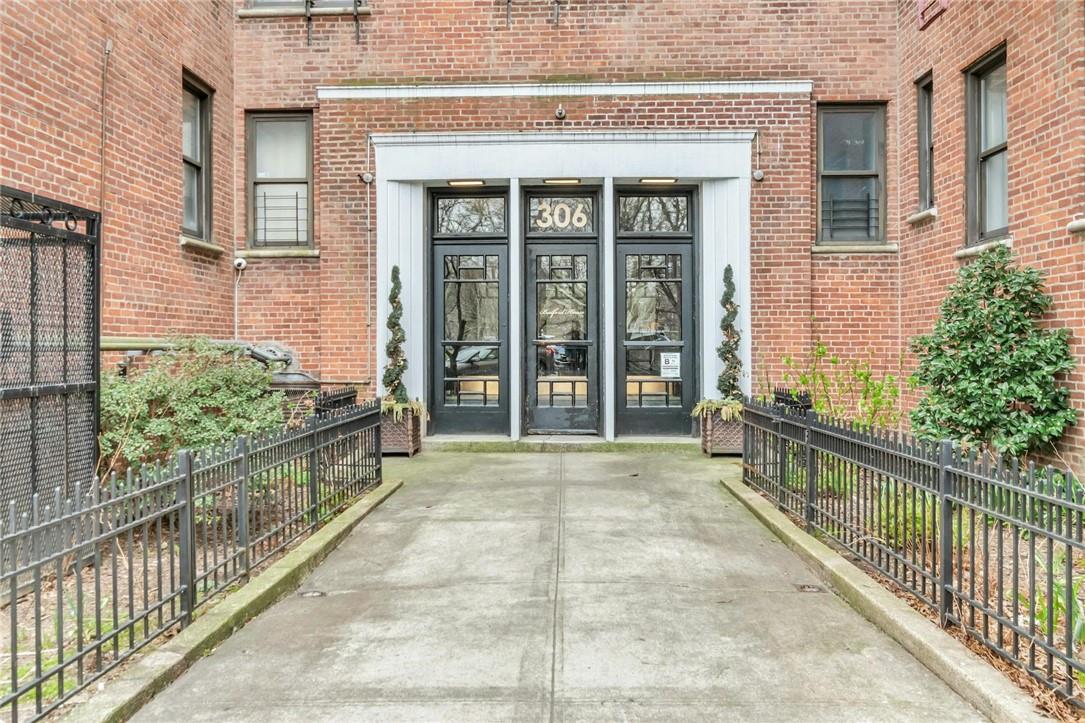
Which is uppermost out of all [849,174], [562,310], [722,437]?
[849,174]

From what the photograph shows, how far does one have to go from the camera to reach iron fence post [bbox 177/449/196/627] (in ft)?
12.5

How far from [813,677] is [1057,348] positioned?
456cm

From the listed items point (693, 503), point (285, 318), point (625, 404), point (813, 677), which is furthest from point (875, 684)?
point (285, 318)

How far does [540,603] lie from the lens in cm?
416

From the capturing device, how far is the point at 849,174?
9445 millimetres

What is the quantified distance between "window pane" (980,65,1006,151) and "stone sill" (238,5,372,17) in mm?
7633

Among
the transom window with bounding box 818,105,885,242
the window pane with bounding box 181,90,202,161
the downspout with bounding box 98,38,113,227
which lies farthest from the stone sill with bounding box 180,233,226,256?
the transom window with bounding box 818,105,885,242

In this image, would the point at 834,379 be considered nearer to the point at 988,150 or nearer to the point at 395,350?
the point at 988,150

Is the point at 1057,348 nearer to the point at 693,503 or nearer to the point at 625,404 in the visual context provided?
the point at 693,503

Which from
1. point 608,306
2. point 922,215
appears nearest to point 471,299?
point 608,306

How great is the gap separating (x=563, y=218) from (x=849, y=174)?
12.8ft

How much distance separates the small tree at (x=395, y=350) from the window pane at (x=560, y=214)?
2.06 m

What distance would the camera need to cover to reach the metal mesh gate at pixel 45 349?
435cm

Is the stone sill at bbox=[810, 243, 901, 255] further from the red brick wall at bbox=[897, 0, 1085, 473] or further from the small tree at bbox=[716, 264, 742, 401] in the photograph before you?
the small tree at bbox=[716, 264, 742, 401]
